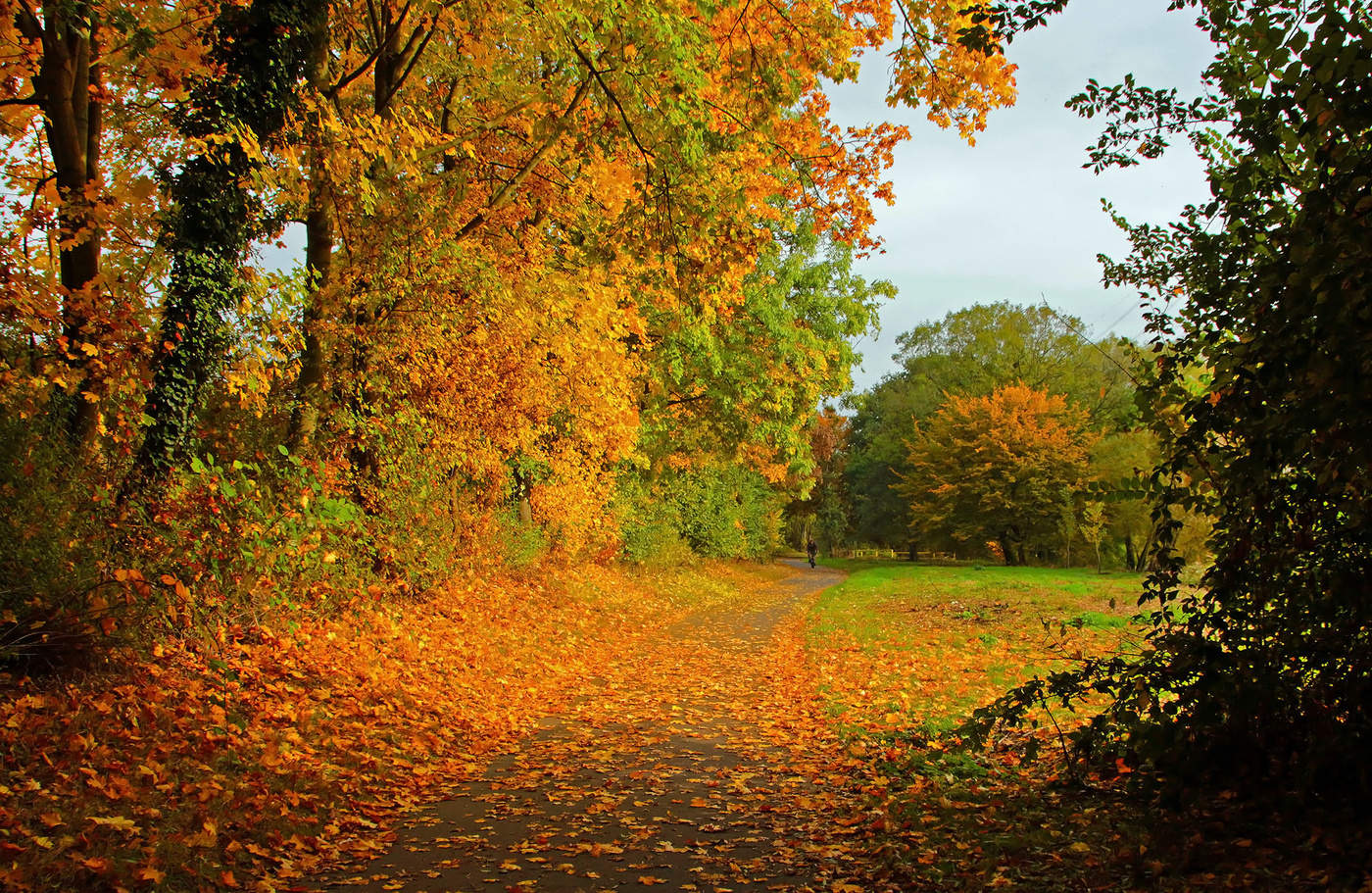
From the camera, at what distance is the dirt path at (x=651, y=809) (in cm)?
418

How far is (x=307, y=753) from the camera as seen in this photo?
17.9 ft

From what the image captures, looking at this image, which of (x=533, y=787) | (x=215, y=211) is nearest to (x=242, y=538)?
(x=215, y=211)

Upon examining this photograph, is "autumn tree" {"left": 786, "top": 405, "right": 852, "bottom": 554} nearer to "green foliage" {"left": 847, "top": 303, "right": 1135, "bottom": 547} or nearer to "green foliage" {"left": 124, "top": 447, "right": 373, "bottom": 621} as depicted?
"green foliage" {"left": 847, "top": 303, "right": 1135, "bottom": 547}

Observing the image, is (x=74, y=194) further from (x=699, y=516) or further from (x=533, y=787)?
(x=699, y=516)

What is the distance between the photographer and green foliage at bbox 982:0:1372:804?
297 cm

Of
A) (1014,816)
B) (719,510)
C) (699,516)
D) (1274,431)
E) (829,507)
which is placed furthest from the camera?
(829,507)

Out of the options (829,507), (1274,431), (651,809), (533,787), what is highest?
(1274,431)

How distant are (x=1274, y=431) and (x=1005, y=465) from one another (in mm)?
34892

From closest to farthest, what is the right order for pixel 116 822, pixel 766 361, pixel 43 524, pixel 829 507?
1. pixel 116 822
2. pixel 43 524
3. pixel 766 361
4. pixel 829 507

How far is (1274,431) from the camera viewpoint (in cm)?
332

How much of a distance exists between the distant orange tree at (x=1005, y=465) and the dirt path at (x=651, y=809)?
97.5 feet

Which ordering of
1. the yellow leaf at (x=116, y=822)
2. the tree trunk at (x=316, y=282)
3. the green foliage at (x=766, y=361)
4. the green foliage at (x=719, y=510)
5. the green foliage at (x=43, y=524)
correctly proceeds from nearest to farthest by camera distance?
1. the yellow leaf at (x=116, y=822)
2. the green foliage at (x=43, y=524)
3. the tree trunk at (x=316, y=282)
4. the green foliage at (x=766, y=361)
5. the green foliage at (x=719, y=510)

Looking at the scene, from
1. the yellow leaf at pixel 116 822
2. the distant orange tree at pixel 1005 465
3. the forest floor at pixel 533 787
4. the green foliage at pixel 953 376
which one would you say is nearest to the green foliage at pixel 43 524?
the forest floor at pixel 533 787

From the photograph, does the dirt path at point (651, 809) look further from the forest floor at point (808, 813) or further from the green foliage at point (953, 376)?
the green foliage at point (953, 376)
